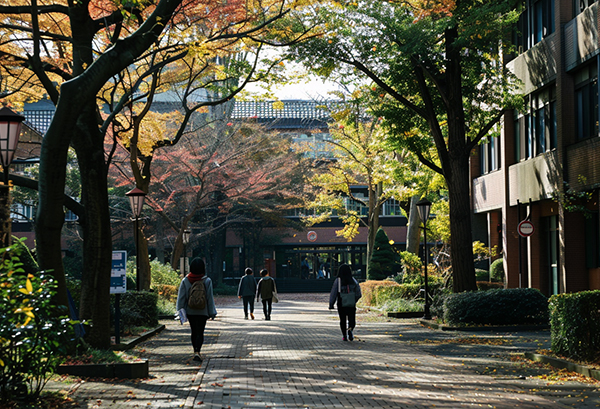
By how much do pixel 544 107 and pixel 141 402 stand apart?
21.4 meters

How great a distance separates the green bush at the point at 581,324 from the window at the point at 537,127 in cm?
1494

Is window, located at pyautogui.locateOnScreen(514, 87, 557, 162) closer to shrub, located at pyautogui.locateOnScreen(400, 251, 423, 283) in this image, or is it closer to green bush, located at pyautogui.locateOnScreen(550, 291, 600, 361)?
shrub, located at pyautogui.locateOnScreen(400, 251, 423, 283)

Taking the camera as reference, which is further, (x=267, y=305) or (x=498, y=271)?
(x=498, y=271)

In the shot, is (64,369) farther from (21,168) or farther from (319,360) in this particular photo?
(21,168)

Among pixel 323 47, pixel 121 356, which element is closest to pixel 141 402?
pixel 121 356

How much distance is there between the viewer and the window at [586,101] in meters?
21.8

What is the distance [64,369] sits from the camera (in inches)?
401

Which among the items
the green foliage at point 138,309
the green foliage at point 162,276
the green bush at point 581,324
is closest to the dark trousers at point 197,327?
the green bush at point 581,324

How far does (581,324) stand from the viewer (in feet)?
35.4

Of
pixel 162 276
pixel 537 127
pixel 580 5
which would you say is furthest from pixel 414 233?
pixel 580 5

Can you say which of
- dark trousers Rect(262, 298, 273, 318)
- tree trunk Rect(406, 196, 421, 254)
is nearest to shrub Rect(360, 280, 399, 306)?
tree trunk Rect(406, 196, 421, 254)

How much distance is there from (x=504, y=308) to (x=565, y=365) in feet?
28.1

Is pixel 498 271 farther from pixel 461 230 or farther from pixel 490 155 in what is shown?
pixel 461 230

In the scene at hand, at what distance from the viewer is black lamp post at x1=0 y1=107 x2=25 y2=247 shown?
10602 mm
